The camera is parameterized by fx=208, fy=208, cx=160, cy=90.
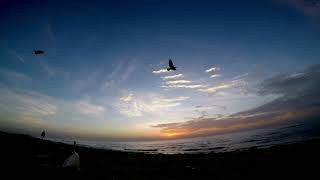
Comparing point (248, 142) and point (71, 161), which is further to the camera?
point (248, 142)

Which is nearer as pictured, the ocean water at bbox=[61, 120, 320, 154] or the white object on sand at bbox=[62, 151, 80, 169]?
the white object on sand at bbox=[62, 151, 80, 169]

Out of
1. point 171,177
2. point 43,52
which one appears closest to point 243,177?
point 171,177

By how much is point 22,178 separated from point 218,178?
13.2 m

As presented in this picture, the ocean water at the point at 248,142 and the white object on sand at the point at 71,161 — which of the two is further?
the ocean water at the point at 248,142

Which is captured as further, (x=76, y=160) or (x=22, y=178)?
(x=76, y=160)

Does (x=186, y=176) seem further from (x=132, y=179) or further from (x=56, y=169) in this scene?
(x=56, y=169)

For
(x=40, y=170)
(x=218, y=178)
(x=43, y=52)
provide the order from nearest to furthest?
(x=40, y=170) → (x=218, y=178) → (x=43, y=52)

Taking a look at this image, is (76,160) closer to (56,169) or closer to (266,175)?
(56,169)

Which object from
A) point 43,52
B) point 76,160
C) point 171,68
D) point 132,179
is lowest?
point 132,179

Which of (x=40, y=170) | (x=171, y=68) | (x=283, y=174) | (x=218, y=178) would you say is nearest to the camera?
(x=40, y=170)

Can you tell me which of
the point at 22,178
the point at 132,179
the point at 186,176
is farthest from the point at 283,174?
the point at 22,178

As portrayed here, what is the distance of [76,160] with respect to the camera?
46.2ft

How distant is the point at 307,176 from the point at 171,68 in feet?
41.2

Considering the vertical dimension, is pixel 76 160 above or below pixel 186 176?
above
